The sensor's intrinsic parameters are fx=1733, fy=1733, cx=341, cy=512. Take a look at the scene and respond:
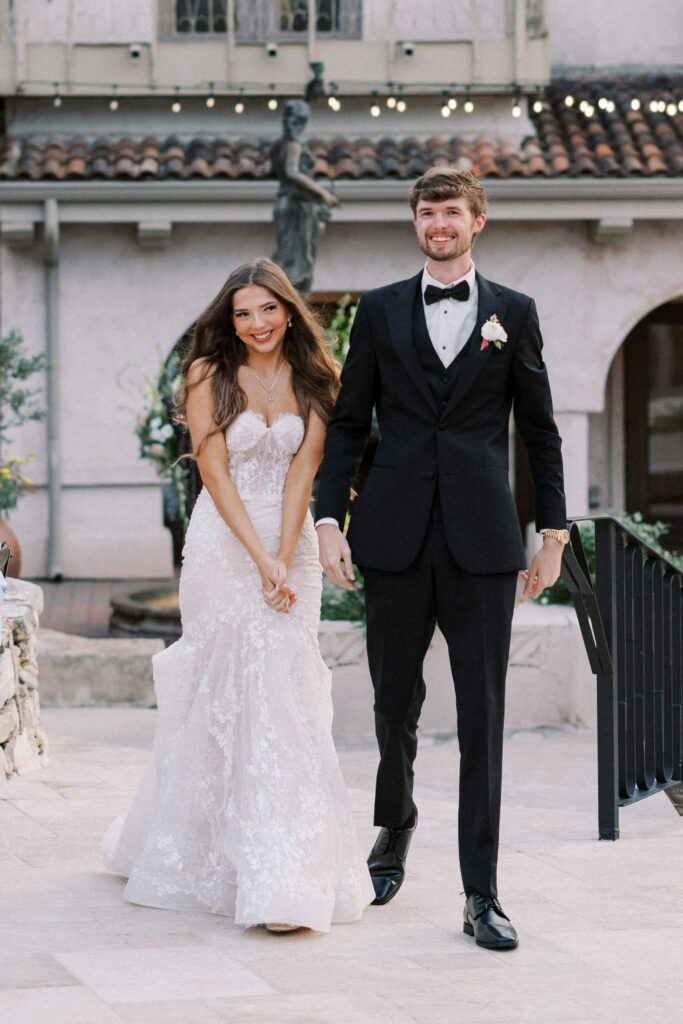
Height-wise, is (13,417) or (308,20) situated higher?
(308,20)

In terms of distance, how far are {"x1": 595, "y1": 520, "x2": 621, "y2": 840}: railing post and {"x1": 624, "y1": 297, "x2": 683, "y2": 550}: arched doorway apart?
38.0 feet

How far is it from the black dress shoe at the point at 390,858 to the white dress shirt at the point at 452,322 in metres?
1.36

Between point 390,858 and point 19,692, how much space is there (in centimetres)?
248

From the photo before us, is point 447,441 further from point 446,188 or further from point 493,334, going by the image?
point 446,188

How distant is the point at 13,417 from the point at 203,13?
14.2 ft

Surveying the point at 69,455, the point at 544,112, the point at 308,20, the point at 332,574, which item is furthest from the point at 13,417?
the point at 332,574

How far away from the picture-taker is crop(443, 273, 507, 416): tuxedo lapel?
4.59 meters

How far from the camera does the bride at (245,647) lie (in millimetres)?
4770

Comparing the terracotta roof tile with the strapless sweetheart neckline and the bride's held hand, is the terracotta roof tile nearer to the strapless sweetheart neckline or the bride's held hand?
the strapless sweetheart neckline

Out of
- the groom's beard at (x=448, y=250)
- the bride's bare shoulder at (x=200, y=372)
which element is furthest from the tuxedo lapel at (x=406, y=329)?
the bride's bare shoulder at (x=200, y=372)

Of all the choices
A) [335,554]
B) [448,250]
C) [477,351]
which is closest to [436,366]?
[477,351]

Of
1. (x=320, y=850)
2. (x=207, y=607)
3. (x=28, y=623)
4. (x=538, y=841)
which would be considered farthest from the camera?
(x=28, y=623)

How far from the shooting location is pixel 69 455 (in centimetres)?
1575

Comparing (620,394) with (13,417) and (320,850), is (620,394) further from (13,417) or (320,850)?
(320,850)
